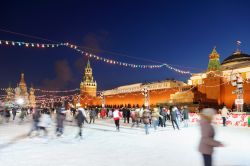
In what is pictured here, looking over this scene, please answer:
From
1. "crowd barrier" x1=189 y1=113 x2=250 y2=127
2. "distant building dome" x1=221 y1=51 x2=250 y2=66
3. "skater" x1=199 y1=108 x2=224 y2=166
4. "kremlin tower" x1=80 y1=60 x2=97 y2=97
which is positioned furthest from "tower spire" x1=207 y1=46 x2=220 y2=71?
"skater" x1=199 y1=108 x2=224 y2=166

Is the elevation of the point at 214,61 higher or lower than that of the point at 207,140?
higher

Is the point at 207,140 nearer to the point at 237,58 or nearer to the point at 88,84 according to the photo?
the point at 237,58

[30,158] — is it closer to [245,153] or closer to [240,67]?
[245,153]

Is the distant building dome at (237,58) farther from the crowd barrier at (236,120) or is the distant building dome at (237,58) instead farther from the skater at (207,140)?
the skater at (207,140)

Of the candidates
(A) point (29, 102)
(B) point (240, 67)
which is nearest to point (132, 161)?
(B) point (240, 67)

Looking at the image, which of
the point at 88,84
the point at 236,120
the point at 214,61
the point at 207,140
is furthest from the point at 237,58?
the point at 207,140

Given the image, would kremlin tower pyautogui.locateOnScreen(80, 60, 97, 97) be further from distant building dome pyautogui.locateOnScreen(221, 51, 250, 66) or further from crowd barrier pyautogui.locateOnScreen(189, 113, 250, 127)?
crowd barrier pyautogui.locateOnScreen(189, 113, 250, 127)

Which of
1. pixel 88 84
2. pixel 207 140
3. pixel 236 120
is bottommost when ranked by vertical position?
pixel 236 120

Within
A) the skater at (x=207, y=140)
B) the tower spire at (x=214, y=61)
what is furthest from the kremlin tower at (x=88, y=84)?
the skater at (x=207, y=140)

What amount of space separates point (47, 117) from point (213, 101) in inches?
1643

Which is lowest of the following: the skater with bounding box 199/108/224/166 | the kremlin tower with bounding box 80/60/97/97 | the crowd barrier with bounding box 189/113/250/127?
the crowd barrier with bounding box 189/113/250/127

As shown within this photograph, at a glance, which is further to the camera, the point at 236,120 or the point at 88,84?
the point at 88,84

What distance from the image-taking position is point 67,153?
8.51 metres

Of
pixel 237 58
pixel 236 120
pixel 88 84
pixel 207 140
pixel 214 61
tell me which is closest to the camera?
pixel 207 140
